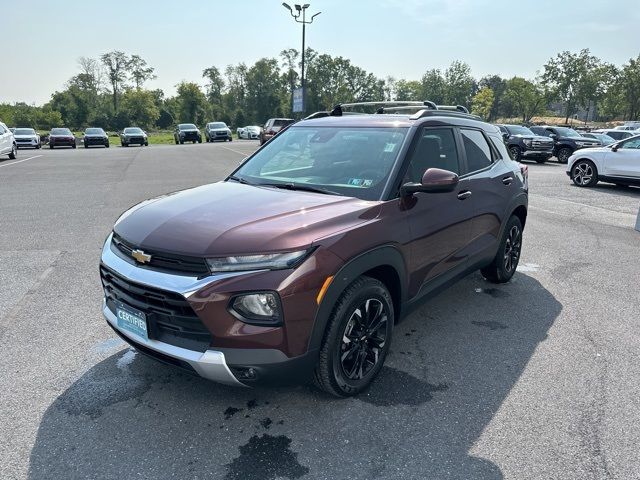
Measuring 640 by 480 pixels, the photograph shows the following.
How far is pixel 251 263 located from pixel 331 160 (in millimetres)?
1507

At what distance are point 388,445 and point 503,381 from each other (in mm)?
1156

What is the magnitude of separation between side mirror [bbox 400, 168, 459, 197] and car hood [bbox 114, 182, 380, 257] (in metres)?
0.29

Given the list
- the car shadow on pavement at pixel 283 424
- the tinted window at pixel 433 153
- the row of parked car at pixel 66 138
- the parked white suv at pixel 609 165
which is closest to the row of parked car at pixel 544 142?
the parked white suv at pixel 609 165

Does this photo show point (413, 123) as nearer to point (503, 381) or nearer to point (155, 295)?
point (503, 381)

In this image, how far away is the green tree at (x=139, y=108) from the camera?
255 ft

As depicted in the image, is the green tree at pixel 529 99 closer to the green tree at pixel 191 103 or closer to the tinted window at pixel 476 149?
the green tree at pixel 191 103

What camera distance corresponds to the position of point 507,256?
207 inches

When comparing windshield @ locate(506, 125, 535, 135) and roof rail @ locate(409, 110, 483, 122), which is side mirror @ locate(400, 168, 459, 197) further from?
windshield @ locate(506, 125, 535, 135)

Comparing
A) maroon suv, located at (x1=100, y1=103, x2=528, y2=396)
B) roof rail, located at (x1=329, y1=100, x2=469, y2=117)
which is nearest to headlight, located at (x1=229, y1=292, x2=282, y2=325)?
maroon suv, located at (x1=100, y1=103, x2=528, y2=396)

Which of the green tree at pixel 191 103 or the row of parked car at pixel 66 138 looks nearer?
the row of parked car at pixel 66 138

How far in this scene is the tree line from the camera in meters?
57.6

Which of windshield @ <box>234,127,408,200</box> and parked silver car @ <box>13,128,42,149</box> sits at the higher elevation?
windshield @ <box>234,127,408,200</box>

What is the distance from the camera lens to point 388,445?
2625mm

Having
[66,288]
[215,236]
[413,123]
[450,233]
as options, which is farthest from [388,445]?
[66,288]
